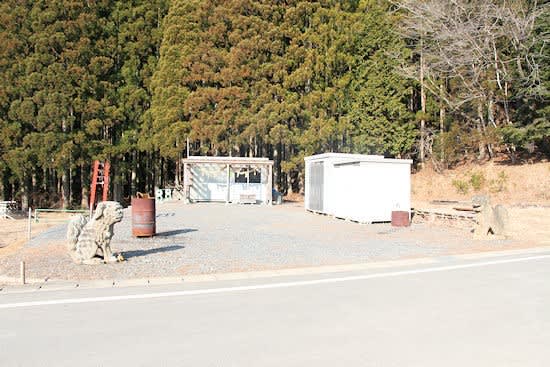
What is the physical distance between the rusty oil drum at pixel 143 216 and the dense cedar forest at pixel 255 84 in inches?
671

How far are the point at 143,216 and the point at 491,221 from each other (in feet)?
28.7

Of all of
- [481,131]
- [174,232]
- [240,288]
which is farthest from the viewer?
[481,131]

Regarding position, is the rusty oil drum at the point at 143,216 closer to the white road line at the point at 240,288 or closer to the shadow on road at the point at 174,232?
the shadow on road at the point at 174,232

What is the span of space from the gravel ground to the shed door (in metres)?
3.43

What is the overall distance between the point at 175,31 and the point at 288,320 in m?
28.6

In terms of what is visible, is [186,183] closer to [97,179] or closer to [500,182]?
[97,179]

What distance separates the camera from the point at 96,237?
26.8 ft

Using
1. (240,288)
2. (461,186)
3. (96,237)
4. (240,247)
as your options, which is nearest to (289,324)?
(240,288)

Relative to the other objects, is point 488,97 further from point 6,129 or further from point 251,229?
point 6,129

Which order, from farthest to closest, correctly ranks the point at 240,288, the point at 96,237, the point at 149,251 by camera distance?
the point at 149,251 < the point at 96,237 < the point at 240,288

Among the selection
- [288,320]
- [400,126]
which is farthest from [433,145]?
[288,320]

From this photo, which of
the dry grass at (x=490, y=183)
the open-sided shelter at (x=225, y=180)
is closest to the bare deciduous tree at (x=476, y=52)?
the dry grass at (x=490, y=183)

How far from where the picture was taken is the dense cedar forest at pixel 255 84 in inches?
1029

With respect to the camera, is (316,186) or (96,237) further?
(316,186)
